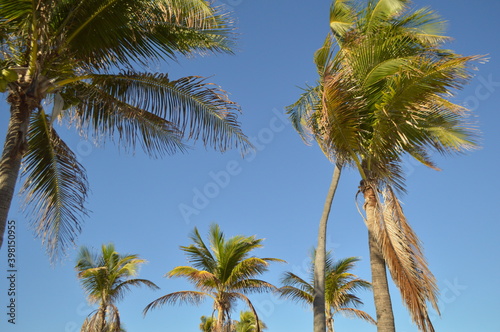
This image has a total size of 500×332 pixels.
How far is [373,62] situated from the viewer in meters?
8.31

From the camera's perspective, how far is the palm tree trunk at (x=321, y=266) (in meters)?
9.12

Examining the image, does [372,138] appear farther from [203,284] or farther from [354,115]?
[203,284]

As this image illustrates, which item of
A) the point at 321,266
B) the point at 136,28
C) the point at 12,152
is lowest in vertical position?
the point at 12,152

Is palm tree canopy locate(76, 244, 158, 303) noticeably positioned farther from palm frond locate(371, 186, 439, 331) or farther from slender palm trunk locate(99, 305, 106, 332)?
palm frond locate(371, 186, 439, 331)

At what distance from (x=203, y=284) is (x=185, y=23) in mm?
11989

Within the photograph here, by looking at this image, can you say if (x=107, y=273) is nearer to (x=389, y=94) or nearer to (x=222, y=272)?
(x=222, y=272)

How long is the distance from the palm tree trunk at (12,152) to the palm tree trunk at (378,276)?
5.92m

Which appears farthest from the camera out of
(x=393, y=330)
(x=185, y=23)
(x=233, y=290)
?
(x=233, y=290)

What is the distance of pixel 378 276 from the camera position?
25.9 ft

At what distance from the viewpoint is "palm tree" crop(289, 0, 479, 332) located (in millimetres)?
7113

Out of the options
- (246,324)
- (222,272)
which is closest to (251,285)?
(222,272)

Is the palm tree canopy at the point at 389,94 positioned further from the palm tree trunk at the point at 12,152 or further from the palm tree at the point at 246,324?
the palm tree at the point at 246,324

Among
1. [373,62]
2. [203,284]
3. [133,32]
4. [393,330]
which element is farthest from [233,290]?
[133,32]

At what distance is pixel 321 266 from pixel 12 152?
687 centimetres
